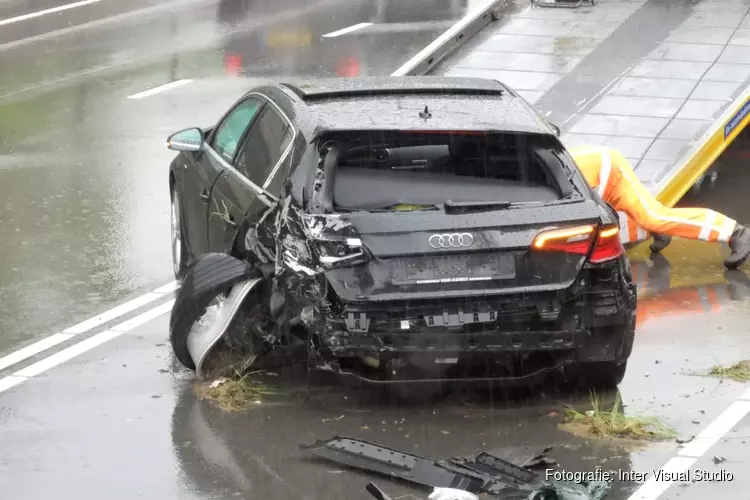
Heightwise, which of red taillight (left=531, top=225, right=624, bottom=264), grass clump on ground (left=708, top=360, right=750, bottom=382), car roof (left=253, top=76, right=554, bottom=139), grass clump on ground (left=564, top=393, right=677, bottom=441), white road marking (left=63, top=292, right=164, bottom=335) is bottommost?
white road marking (left=63, top=292, right=164, bottom=335)

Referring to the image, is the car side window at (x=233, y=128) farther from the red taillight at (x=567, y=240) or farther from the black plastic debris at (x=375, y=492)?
the black plastic debris at (x=375, y=492)

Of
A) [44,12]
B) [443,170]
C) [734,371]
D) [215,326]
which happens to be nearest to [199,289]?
[215,326]

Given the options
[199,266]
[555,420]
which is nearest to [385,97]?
[199,266]

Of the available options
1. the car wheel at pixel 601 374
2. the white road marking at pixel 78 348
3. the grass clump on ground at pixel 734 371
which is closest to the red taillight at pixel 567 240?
the car wheel at pixel 601 374

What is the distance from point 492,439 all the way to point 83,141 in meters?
8.66

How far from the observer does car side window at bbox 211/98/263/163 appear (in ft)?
29.9

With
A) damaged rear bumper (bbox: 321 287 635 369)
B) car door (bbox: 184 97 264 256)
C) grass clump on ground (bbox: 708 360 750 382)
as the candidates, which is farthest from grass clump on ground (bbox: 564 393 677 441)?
car door (bbox: 184 97 264 256)

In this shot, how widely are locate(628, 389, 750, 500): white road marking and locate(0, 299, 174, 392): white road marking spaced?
3.63m

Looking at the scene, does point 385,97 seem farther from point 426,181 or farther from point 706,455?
point 706,455

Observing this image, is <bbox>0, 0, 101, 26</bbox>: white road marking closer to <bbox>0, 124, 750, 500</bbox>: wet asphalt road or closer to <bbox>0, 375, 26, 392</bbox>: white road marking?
<bbox>0, 124, 750, 500</bbox>: wet asphalt road

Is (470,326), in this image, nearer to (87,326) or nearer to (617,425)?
(617,425)

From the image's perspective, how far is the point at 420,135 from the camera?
7699mm

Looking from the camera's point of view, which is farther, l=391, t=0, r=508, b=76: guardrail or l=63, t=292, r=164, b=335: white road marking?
l=391, t=0, r=508, b=76: guardrail

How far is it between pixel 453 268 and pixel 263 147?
1747 mm
